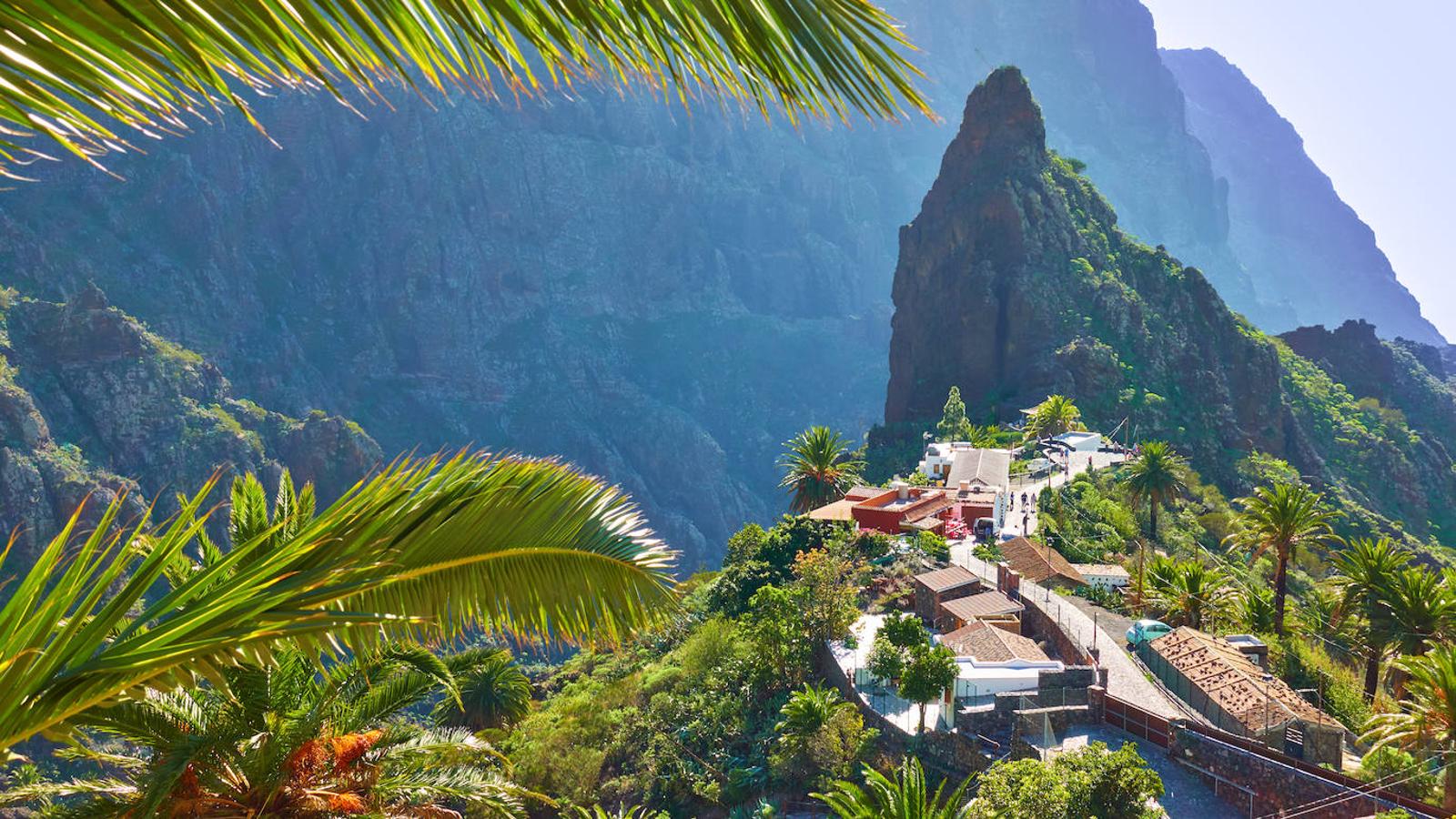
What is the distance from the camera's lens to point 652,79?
2.41 m

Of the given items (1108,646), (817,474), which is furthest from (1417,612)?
(817,474)

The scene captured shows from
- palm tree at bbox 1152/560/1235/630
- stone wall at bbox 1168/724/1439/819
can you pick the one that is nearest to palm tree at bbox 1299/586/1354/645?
palm tree at bbox 1152/560/1235/630

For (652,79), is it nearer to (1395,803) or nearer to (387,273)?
(1395,803)

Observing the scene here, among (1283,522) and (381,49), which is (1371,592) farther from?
(381,49)

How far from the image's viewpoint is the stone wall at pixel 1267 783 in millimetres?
17047

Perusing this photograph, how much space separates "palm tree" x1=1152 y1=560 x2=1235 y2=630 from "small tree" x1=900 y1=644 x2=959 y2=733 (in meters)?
10.6

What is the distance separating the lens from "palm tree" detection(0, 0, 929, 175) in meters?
1.81

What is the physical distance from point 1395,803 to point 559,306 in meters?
149

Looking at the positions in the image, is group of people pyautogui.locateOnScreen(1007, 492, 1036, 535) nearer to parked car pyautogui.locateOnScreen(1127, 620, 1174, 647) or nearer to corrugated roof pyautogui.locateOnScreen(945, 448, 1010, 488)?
corrugated roof pyautogui.locateOnScreen(945, 448, 1010, 488)

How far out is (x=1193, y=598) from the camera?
2917 centimetres

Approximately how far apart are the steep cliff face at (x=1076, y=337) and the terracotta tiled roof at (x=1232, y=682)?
5226cm

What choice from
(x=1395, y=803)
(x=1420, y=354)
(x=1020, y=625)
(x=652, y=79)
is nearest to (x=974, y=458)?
(x=1020, y=625)

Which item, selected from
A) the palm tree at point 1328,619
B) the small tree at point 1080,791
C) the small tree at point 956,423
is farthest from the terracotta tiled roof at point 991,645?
the small tree at point 956,423

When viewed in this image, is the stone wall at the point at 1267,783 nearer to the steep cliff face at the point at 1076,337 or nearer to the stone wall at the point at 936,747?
the stone wall at the point at 936,747
